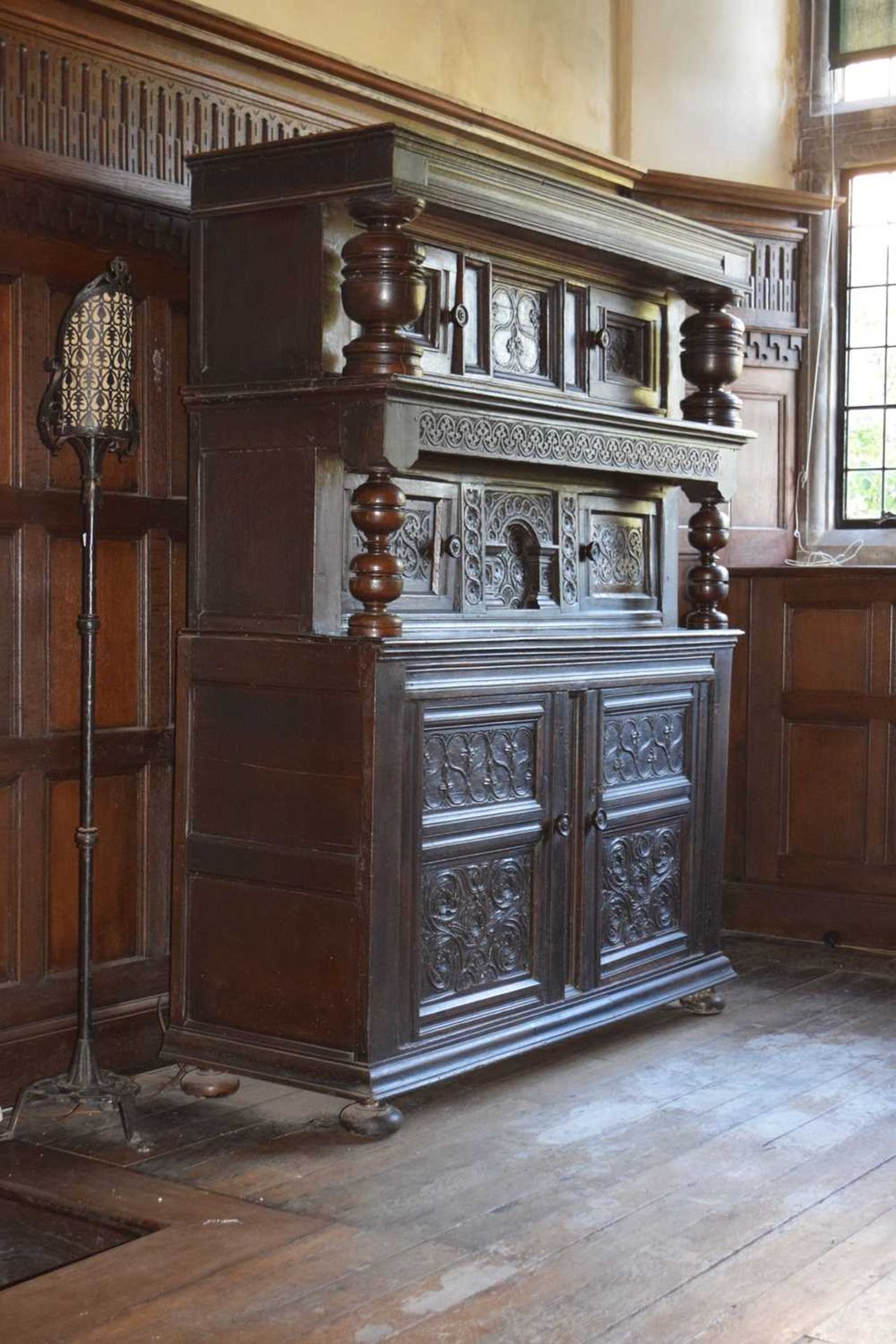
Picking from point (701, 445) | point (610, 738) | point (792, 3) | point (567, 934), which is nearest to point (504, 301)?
point (701, 445)

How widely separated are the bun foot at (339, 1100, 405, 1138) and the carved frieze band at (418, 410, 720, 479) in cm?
154

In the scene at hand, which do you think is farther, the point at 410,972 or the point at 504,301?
the point at 504,301

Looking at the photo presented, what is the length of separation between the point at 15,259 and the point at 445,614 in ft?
4.58

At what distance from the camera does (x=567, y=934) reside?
4.64 meters

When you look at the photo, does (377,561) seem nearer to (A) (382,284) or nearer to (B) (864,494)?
(A) (382,284)

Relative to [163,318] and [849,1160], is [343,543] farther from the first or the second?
[849,1160]

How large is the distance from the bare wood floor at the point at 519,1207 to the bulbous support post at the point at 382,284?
1.78 m

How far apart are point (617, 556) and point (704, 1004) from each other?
1.39 m

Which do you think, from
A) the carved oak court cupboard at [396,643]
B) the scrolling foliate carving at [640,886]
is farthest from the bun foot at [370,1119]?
the scrolling foliate carving at [640,886]

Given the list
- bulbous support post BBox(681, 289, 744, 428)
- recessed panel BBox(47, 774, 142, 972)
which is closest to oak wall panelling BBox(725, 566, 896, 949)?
bulbous support post BBox(681, 289, 744, 428)

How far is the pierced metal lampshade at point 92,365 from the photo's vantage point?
3.94 m

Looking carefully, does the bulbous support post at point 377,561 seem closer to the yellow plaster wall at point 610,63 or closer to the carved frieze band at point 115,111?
the carved frieze band at point 115,111

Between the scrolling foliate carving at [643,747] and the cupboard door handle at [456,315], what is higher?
the cupboard door handle at [456,315]

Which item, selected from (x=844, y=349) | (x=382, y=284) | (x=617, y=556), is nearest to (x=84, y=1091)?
(x=382, y=284)
